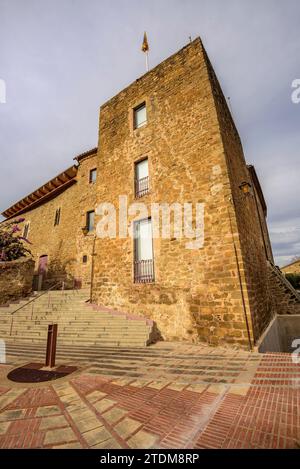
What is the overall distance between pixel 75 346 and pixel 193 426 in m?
4.71

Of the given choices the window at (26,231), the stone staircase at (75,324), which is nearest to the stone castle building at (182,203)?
the stone staircase at (75,324)

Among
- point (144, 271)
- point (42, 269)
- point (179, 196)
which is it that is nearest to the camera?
point (179, 196)

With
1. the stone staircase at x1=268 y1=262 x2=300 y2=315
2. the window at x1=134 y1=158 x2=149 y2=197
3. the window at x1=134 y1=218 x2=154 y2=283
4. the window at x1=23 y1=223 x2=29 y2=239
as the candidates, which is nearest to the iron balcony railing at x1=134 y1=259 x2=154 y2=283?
the window at x1=134 y1=218 x2=154 y2=283

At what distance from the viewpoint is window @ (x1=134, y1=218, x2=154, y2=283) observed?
7479 millimetres

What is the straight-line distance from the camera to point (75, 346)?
5906 millimetres

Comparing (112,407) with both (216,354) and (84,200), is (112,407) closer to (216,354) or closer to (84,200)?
(216,354)

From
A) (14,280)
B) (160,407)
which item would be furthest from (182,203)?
(14,280)

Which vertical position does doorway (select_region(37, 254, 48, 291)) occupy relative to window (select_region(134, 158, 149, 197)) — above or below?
below

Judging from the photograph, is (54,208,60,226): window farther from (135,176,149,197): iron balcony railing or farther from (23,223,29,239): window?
(135,176,149,197): iron balcony railing

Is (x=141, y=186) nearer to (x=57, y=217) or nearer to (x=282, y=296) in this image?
(x=282, y=296)

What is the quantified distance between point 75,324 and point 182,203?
5417mm

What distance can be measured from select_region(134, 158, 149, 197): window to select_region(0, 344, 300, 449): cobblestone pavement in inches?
239

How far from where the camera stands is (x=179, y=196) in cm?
701

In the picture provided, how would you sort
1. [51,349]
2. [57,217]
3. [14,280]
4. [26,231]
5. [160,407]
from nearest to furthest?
[160,407] → [51,349] → [14,280] → [57,217] → [26,231]
